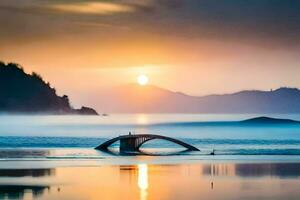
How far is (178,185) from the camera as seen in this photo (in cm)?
4466

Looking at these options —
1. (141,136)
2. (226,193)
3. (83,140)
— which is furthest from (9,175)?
(83,140)

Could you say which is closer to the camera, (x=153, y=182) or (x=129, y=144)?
(x=153, y=182)

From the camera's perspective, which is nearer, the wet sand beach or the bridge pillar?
the wet sand beach

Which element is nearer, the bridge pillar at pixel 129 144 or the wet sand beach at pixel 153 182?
the wet sand beach at pixel 153 182

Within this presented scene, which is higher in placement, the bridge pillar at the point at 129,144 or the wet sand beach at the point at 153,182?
the bridge pillar at the point at 129,144

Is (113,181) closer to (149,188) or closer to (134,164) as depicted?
(149,188)

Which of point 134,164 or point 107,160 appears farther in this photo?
point 107,160

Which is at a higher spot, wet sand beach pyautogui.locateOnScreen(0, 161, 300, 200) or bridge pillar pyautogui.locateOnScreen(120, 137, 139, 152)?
bridge pillar pyautogui.locateOnScreen(120, 137, 139, 152)

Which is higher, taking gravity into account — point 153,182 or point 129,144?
point 129,144

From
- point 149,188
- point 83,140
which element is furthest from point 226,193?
point 83,140

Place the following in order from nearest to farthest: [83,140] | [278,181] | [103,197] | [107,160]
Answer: [103,197] < [278,181] < [107,160] < [83,140]

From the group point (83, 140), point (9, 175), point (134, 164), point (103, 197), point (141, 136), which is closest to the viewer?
point (103, 197)

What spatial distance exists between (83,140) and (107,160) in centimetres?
3531

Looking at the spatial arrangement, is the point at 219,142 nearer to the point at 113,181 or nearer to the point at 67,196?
the point at 113,181
